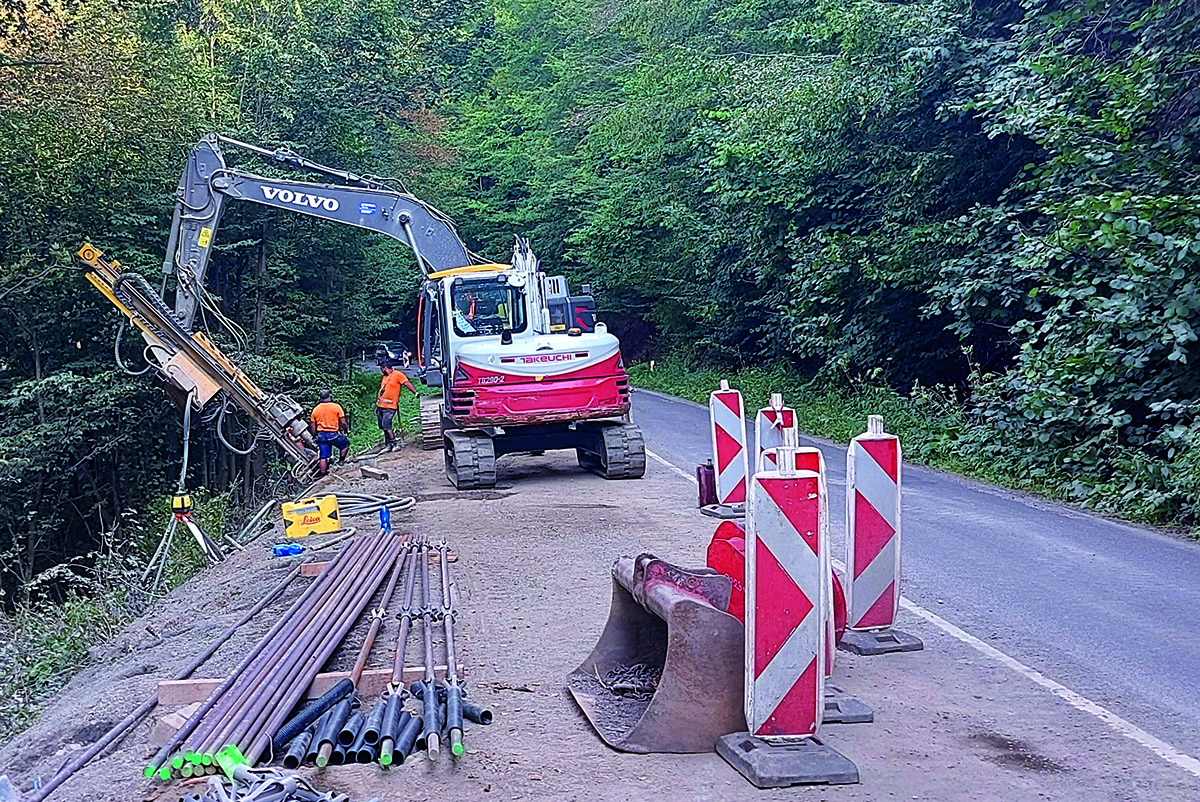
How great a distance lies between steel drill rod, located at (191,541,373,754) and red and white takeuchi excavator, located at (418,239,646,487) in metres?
4.21

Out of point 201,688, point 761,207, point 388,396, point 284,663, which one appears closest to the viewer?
point 201,688

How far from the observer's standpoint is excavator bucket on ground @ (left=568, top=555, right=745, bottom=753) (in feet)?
17.8

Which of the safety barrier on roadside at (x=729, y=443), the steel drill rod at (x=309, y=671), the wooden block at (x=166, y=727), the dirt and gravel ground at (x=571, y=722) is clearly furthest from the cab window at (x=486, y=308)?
the wooden block at (x=166, y=727)

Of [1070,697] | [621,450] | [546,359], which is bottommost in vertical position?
[1070,697]

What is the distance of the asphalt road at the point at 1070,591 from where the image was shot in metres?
6.52

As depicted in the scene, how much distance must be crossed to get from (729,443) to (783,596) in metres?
6.24

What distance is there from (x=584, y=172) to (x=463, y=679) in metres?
37.3

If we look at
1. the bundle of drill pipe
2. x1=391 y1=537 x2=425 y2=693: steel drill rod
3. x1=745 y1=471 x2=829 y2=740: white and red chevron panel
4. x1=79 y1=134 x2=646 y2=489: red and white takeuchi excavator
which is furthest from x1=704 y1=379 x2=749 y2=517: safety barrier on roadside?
x1=745 y1=471 x2=829 y2=740: white and red chevron panel

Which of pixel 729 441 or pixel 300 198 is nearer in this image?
pixel 729 441

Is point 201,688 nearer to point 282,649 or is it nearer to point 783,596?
point 282,649

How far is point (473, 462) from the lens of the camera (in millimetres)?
14594

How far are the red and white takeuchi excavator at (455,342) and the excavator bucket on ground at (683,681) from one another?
8.59 meters

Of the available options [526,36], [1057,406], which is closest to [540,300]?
[1057,406]

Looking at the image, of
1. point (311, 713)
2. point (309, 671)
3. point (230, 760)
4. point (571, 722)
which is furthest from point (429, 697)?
point (230, 760)
